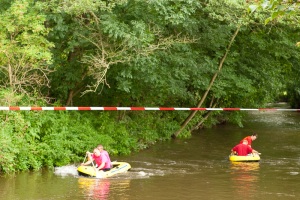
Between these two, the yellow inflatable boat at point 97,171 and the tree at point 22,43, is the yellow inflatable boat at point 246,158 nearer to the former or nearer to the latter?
the yellow inflatable boat at point 97,171

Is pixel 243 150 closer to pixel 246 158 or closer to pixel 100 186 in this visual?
pixel 246 158

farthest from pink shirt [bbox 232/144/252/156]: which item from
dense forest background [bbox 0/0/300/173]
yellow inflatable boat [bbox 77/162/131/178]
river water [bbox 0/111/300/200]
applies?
yellow inflatable boat [bbox 77/162/131/178]

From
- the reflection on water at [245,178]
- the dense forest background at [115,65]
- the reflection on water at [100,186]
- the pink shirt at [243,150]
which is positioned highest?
the dense forest background at [115,65]

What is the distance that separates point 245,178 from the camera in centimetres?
1395

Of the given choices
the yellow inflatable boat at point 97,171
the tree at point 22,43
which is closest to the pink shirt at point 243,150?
the yellow inflatable boat at point 97,171

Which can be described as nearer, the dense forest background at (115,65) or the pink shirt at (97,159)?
the pink shirt at (97,159)

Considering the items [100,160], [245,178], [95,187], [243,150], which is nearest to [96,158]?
[100,160]

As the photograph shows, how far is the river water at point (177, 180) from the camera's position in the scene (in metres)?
11.5

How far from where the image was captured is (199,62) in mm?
21203

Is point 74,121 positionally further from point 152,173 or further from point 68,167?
point 152,173

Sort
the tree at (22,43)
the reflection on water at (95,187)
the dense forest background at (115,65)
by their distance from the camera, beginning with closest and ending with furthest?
the reflection on water at (95,187) → the tree at (22,43) → the dense forest background at (115,65)

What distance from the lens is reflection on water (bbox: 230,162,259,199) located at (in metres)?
11.9

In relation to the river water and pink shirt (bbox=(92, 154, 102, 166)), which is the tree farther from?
the river water

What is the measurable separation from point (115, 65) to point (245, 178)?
5.82 m
